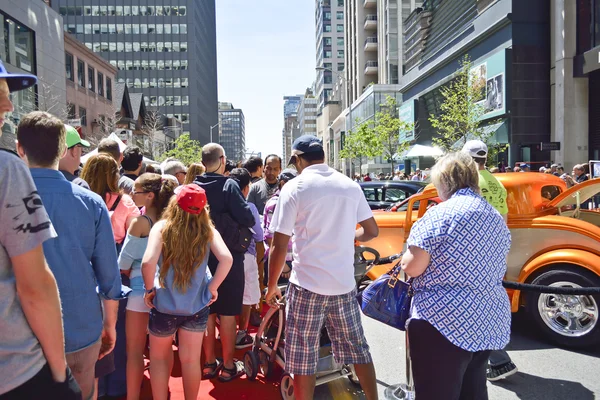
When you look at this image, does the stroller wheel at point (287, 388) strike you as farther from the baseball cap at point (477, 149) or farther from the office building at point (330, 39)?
the office building at point (330, 39)

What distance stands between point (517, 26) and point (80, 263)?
90.9 ft

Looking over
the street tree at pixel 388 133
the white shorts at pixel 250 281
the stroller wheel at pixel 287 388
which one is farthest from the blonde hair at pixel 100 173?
the street tree at pixel 388 133

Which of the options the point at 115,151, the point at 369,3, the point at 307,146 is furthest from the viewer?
the point at 369,3

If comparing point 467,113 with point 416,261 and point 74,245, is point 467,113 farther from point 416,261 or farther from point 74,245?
point 74,245

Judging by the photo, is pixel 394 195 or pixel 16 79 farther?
pixel 394 195

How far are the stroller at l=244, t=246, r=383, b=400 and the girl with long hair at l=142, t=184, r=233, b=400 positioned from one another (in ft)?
2.83

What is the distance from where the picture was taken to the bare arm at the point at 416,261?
103 inches

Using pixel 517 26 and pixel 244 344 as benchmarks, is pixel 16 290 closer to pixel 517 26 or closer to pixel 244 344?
pixel 244 344

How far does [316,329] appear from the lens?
3.29 meters

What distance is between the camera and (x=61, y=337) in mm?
1702

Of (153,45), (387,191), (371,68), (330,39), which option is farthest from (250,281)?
(330,39)

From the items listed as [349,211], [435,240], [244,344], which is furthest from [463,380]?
[244,344]

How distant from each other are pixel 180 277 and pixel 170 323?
342 mm

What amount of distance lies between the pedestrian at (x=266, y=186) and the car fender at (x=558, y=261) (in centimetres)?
335
